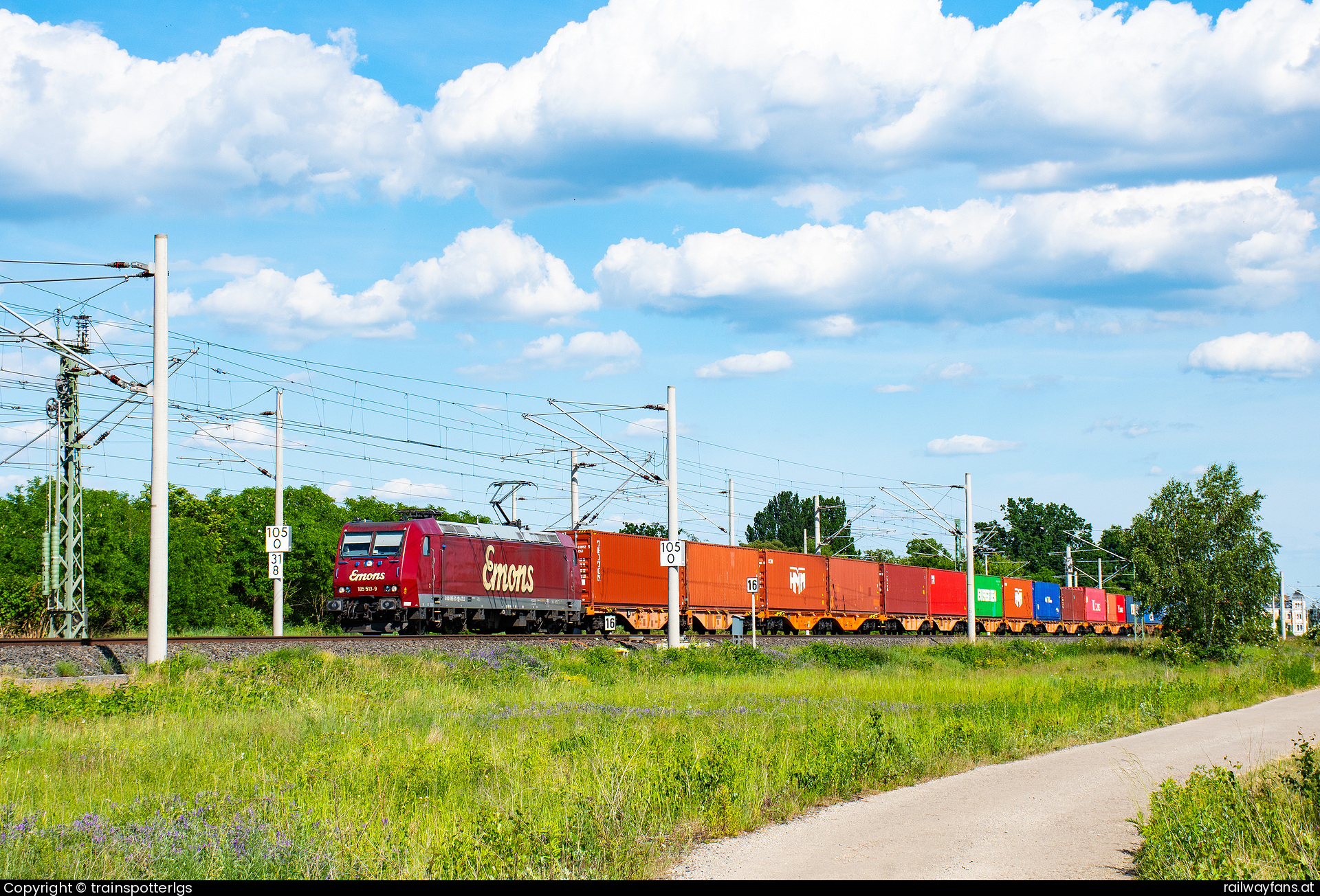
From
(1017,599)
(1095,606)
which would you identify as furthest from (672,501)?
(1095,606)

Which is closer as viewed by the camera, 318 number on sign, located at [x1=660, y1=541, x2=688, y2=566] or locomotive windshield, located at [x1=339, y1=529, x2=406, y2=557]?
locomotive windshield, located at [x1=339, y1=529, x2=406, y2=557]

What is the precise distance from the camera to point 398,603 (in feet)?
98.3

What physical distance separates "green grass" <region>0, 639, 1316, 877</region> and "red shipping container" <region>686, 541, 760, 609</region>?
1543 cm

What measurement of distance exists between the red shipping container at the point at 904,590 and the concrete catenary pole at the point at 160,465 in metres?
40.2

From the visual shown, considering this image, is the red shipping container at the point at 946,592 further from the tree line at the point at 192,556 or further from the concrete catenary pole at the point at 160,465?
the concrete catenary pole at the point at 160,465

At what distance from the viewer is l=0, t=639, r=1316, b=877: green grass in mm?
7664

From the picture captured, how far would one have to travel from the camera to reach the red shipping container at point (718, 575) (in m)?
40.5

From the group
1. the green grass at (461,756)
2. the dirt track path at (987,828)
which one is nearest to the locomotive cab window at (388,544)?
the green grass at (461,756)

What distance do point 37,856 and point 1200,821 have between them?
8.50 m

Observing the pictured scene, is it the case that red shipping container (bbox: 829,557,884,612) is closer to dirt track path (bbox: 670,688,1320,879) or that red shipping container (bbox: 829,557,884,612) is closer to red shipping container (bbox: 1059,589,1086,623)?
red shipping container (bbox: 1059,589,1086,623)

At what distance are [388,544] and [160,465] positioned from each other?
11.0 m

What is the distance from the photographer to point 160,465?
19656 millimetres

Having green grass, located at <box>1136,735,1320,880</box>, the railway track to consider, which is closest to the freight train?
the railway track

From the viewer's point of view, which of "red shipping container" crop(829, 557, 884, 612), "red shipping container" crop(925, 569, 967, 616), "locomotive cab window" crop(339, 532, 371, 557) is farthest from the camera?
"red shipping container" crop(925, 569, 967, 616)
